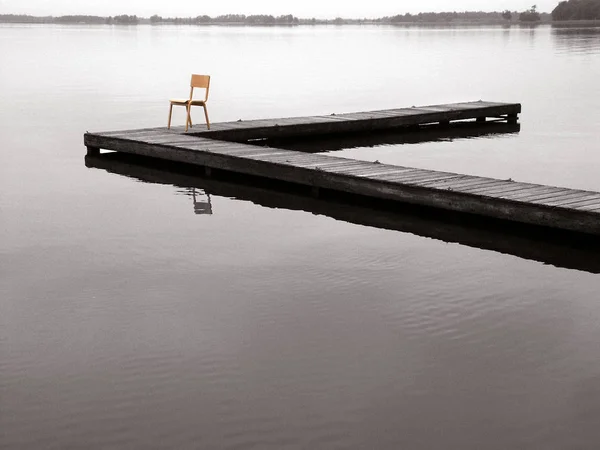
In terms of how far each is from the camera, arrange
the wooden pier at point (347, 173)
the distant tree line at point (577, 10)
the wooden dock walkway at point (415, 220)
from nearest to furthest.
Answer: the wooden dock walkway at point (415, 220) → the wooden pier at point (347, 173) → the distant tree line at point (577, 10)

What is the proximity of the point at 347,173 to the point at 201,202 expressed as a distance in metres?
1.55

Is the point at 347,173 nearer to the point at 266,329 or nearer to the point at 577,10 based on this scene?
the point at 266,329

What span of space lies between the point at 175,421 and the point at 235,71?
96.8 ft

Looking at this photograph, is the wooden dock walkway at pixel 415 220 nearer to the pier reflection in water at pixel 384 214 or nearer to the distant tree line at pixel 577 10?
the pier reflection in water at pixel 384 214

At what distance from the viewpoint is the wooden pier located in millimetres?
7535

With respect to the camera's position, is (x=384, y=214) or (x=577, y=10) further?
(x=577, y=10)

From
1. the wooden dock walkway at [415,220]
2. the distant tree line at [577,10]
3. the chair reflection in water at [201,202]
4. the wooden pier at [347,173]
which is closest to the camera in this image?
the wooden dock walkway at [415,220]

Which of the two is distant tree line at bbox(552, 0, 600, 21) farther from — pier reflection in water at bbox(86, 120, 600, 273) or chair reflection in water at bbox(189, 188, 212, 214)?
chair reflection in water at bbox(189, 188, 212, 214)

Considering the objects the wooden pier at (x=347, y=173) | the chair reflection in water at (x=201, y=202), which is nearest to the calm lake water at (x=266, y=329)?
the chair reflection in water at (x=201, y=202)

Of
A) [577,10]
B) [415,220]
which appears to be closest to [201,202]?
[415,220]

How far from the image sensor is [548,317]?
5684 mm

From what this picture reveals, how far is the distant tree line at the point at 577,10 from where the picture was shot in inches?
4934

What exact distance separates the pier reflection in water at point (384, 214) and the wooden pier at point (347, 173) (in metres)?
0.17

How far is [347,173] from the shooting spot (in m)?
8.88
